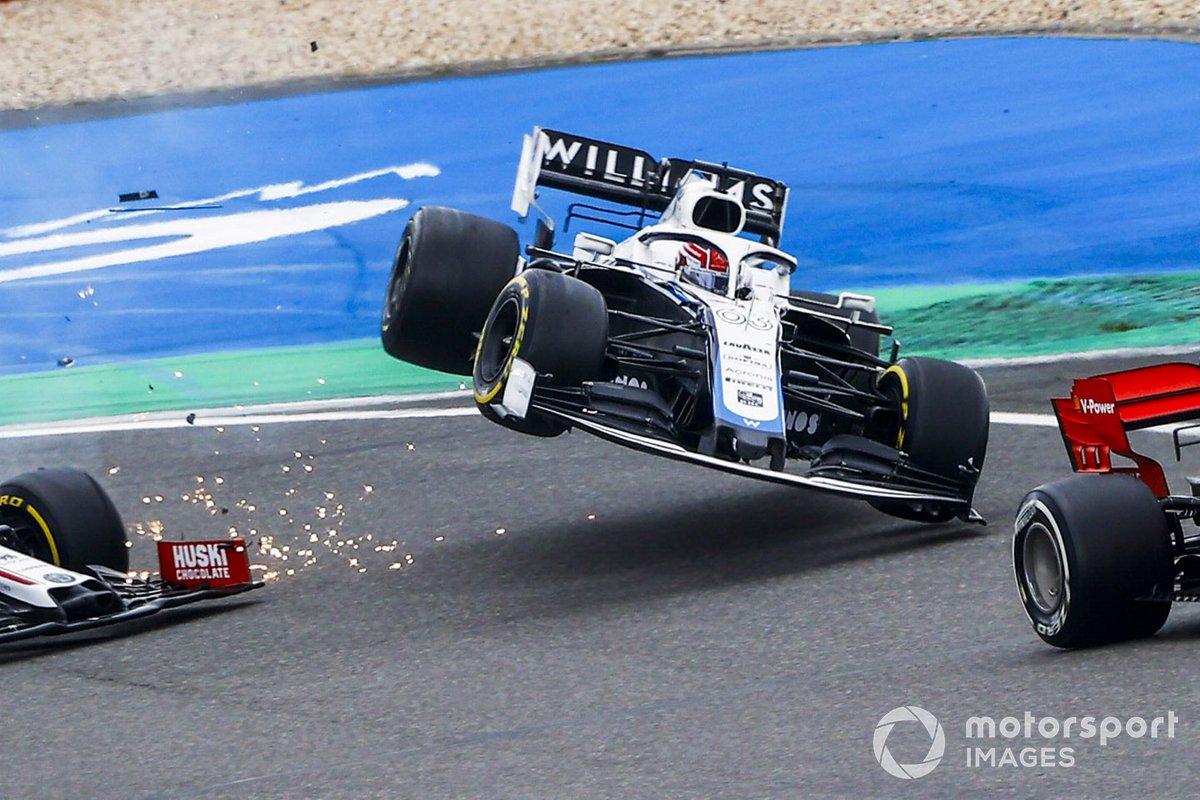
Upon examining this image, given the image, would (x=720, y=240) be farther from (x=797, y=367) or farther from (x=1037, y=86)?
(x=1037, y=86)

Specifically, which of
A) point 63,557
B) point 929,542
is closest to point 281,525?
point 63,557

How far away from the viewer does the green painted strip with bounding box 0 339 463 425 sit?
567 inches

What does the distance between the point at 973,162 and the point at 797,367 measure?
19.5 ft

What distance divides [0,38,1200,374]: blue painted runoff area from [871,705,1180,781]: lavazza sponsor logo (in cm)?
902

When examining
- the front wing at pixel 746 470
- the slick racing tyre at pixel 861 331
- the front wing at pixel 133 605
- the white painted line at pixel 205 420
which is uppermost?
the slick racing tyre at pixel 861 331

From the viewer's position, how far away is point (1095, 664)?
6.57 metres

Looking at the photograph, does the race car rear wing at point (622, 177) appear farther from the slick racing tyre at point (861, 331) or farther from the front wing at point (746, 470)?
the front wing at point (746, 470)

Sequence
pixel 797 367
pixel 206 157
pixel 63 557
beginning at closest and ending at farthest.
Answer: pixel 63 557
pixel 797 367
pixel 206 157

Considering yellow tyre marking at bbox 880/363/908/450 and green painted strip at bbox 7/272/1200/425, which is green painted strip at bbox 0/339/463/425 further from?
yellow tyre marking at bbox 880/363/908/450

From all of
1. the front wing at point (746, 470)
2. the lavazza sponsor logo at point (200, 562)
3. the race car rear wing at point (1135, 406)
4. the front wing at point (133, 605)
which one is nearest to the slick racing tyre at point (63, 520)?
the front wing at point (133, 605)

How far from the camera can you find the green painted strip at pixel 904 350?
45.3 ft

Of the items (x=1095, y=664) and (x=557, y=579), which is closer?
(x=1095, y=664)

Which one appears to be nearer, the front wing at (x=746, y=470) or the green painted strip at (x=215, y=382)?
the front wing at (x=746, y=470)

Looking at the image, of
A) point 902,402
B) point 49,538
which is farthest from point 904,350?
point 49,538
